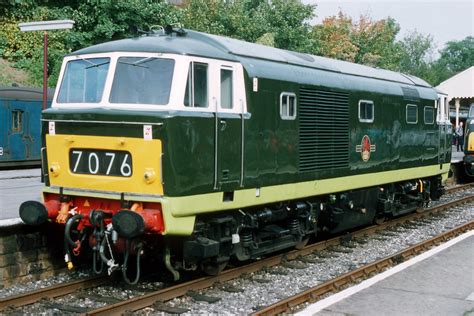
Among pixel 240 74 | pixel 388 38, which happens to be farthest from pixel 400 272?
pixel 388 38

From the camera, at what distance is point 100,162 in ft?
25.8

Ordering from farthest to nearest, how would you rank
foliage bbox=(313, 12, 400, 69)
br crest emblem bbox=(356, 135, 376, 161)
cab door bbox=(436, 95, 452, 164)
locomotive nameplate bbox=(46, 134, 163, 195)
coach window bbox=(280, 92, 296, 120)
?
foliage bbox=(313, 12, 400, 69) < cab door bbox=(436, 95, 452, 164) < br crest emblem bbox=(356, 135, 376, 161) < coach window bbox=(280, 92, 296, 120) < locomotive nameplate bbox=(46, 134, 163, 195)

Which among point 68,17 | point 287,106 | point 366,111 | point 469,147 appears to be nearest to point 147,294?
point 287,106

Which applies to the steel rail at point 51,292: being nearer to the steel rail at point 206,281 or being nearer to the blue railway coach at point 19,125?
the steel rail at point 206,281

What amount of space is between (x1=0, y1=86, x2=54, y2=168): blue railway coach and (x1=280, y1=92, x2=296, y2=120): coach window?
1448cm

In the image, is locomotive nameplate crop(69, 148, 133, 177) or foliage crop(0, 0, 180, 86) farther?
foliage crop(0, 0, 180, 86)

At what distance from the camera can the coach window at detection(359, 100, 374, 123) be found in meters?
12.2

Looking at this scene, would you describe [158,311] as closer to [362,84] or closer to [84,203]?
[84,203]

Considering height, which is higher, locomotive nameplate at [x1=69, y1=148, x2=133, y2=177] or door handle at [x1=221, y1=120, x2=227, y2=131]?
door handle at [x1=221, y1=120, x2=227, y2=131]

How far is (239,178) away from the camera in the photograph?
8.56 meters

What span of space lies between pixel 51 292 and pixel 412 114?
9.54 meters

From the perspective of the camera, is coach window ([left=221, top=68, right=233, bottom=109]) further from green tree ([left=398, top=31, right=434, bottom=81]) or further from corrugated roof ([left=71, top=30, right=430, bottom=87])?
green tree ([left=398, top=31, right=434, bottom=81])

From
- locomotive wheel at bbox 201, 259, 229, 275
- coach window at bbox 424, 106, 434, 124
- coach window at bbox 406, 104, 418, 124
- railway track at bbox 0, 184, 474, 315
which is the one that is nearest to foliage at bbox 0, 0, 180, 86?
coach window at bbox 424, 106, 434, 124

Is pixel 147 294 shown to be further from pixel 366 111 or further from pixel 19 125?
pixel 19 125
